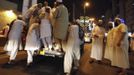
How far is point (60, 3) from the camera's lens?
683cm

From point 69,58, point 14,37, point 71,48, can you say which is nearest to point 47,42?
point 71,48

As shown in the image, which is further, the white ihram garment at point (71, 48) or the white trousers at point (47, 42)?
the white trousers at point (47, 42)

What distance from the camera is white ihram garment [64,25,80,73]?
6062 mm

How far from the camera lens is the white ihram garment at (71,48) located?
6.06 metres

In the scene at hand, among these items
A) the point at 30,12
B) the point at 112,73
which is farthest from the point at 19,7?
the point at 112,73

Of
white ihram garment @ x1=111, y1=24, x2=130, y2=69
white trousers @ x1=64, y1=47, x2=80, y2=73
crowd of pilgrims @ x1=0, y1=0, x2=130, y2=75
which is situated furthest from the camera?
white ihram garment @ x1=111, y1=24, x2=130, y2=69

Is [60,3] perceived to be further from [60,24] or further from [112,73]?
[112,73]

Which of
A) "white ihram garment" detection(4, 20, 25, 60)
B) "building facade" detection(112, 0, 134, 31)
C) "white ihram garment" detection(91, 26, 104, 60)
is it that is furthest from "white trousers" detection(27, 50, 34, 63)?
"building facade" detection(112, 0, 134, 31)

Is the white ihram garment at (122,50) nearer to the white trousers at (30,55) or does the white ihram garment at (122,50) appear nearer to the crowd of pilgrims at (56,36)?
the crowd of pilgrims at (56,36)

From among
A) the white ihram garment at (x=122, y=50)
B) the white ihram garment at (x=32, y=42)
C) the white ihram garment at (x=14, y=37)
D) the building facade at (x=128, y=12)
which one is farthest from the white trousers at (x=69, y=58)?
the building facade at (x=128, y=12)

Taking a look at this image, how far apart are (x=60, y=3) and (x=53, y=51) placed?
5.85 ft

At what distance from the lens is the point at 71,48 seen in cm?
622

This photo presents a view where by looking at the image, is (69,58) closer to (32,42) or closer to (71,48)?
(71,48)

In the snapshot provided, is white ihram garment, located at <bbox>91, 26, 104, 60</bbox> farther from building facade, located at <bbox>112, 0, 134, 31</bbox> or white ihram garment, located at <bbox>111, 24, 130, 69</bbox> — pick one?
building facade, located at <bbox>112, 0, 134, 31</bbox>
